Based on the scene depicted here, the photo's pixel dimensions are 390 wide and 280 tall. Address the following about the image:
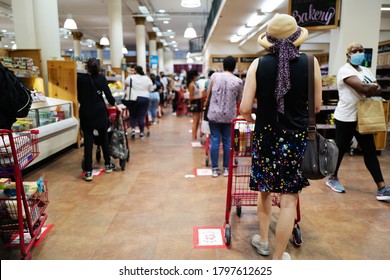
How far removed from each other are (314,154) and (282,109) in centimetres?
36

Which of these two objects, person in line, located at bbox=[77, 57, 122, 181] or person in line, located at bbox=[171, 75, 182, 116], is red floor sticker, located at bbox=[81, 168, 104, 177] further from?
person in line, located at bbox=[171, 75, 182, 116]

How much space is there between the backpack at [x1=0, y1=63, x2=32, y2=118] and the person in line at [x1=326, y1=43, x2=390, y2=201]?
3322mm

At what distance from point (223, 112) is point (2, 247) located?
9.29 ft

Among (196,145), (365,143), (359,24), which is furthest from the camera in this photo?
(196,145)

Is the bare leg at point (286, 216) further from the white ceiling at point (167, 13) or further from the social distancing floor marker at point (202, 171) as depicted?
the white ceiling at point (167, 13)

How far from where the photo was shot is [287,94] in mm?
2105

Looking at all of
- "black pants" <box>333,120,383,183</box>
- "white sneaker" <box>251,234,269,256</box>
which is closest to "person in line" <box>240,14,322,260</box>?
"white sneaker" <box>251,234,269,256</box>

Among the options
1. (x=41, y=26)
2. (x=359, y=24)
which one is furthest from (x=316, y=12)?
(x=41, y=26)

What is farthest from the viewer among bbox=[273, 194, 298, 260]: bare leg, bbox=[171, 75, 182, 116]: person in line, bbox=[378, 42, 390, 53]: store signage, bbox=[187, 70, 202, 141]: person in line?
bbox=[171, 75, 182, 116]: person in line

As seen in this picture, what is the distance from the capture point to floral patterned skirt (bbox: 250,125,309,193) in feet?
7.10

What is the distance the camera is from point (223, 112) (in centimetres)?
432

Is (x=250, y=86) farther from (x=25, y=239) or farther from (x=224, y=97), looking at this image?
(x=25, y=239)

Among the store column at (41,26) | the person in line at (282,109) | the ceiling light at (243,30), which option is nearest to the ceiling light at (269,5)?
the ceiling light at (243,30)

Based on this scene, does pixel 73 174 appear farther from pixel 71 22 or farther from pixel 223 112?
pixel 71 22
